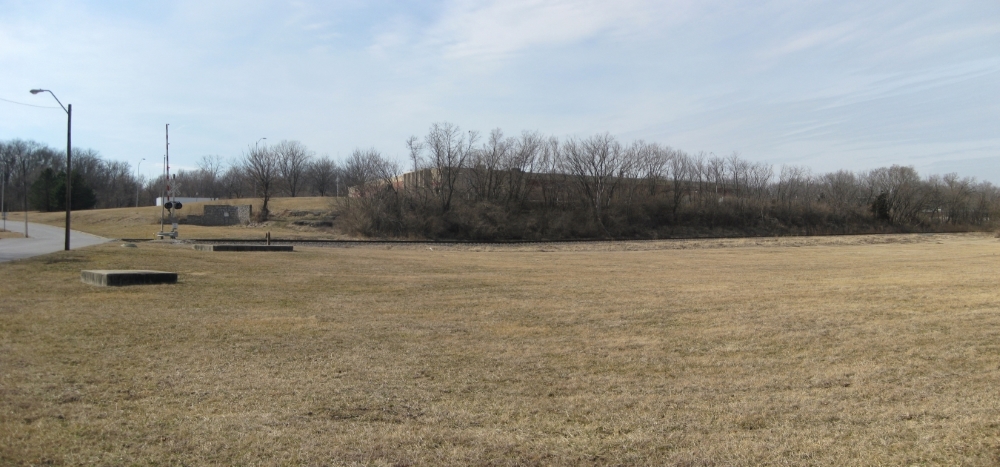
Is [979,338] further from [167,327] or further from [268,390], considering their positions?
[167,327]

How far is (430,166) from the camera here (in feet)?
240

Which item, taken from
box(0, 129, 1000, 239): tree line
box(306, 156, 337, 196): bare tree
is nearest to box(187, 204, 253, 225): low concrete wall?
box(0, 129, 1000, 239): tree line

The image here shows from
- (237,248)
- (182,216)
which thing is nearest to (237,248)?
(237,248)

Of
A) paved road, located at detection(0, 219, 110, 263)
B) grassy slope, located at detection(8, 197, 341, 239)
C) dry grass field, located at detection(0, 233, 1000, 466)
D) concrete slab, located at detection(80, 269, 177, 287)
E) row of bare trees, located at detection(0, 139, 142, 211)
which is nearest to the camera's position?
dry grass field, located at detection(0, 233, 1000, 466)

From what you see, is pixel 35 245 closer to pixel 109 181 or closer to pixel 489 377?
pixel 489 377

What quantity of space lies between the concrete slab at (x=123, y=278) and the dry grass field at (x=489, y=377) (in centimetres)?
35

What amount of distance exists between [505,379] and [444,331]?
2.97 m

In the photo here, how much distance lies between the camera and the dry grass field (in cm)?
482

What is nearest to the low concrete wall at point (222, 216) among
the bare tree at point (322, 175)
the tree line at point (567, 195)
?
the tree line at point (567, 195)

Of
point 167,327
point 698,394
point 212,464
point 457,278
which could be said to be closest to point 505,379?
point 698,394

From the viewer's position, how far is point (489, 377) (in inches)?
279

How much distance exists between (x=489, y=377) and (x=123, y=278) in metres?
10.3

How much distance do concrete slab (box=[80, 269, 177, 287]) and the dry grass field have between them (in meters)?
0.35

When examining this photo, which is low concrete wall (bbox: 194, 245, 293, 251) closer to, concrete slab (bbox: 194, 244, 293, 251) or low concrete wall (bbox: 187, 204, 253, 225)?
concrete slab (bbox: 194, 244, 293, 251)
